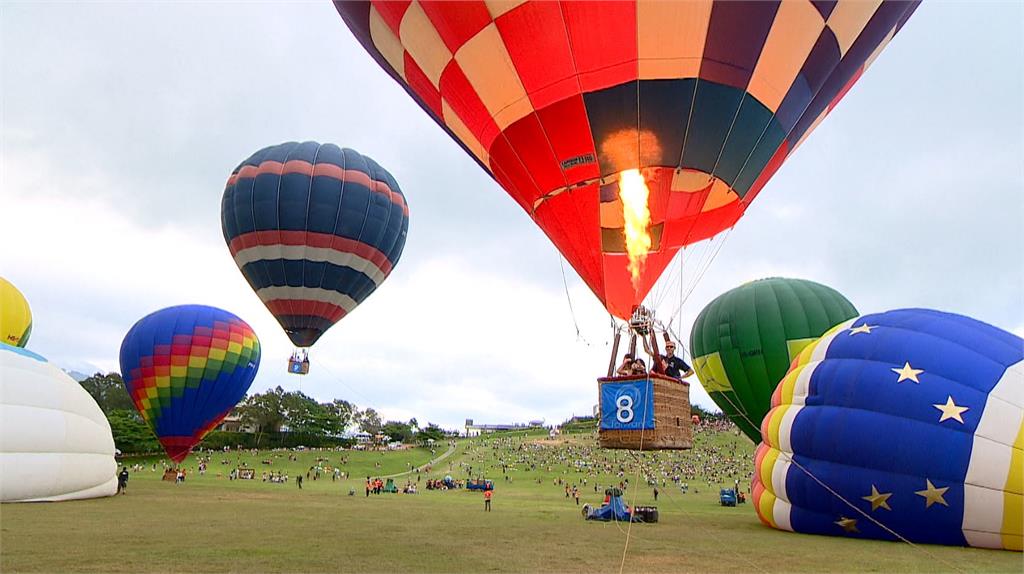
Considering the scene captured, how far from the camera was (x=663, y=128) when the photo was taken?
7.22m

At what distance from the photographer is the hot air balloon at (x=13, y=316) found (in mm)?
26188

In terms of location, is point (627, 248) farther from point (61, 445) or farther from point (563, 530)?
point (61, 445)

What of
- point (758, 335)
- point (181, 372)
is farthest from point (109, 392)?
point (758, 335)

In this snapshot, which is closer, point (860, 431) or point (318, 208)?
point (860, 431)

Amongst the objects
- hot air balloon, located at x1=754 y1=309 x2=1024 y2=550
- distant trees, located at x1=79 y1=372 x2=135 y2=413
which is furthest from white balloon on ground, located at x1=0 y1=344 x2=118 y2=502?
distant trees, located at x1=79 y1=372 x2=135 y2=413

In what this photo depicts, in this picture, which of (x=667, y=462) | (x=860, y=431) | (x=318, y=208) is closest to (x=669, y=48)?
(x=860, y=431)

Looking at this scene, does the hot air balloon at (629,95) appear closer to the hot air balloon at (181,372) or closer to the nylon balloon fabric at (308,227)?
the nylon balloon fabric at (308,227)

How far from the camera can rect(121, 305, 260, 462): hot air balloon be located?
22.1 m

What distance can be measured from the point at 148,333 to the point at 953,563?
24.2m

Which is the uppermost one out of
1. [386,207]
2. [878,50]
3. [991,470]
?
[386,207]

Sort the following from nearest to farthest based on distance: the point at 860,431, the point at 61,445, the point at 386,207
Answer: the point at 860,431, the point at 61,445, the point at 386,207

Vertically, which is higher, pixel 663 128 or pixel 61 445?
pixel 663 128

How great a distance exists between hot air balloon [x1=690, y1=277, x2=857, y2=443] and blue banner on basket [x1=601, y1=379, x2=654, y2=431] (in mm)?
10180

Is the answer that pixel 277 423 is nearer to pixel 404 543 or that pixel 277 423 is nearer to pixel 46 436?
pixel 46 436
